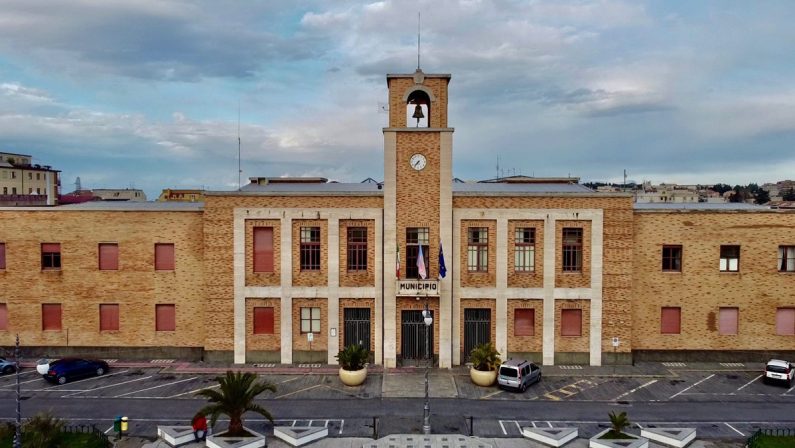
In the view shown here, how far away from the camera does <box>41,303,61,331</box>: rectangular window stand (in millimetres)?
37906

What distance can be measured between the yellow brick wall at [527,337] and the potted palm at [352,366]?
10055 millimetres

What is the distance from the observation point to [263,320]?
37.1 metres

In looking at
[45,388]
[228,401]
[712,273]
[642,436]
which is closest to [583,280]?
[712,273]

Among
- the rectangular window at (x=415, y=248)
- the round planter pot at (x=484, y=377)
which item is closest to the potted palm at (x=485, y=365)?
the round planter pot at (x=484, y=377)

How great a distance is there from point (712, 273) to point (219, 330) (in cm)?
3298

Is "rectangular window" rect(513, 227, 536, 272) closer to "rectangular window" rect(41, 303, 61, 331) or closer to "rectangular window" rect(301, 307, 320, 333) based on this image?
"rectangular window" rect(301, 307, 320, 333)

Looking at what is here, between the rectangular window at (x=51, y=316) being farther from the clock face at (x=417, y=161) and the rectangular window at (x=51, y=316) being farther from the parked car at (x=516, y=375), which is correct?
the parked car at (x=516, y=375)

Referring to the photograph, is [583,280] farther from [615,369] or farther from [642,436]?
[642,436]

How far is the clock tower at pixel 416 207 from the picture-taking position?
35.8 m

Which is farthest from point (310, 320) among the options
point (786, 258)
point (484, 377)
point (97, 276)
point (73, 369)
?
point (786, 258)

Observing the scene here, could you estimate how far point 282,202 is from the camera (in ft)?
121

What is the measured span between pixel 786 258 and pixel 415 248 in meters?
25.1

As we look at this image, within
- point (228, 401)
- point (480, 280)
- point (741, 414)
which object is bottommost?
point (741, 414)

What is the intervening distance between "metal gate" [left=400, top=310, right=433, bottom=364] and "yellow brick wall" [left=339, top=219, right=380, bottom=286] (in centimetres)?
329
